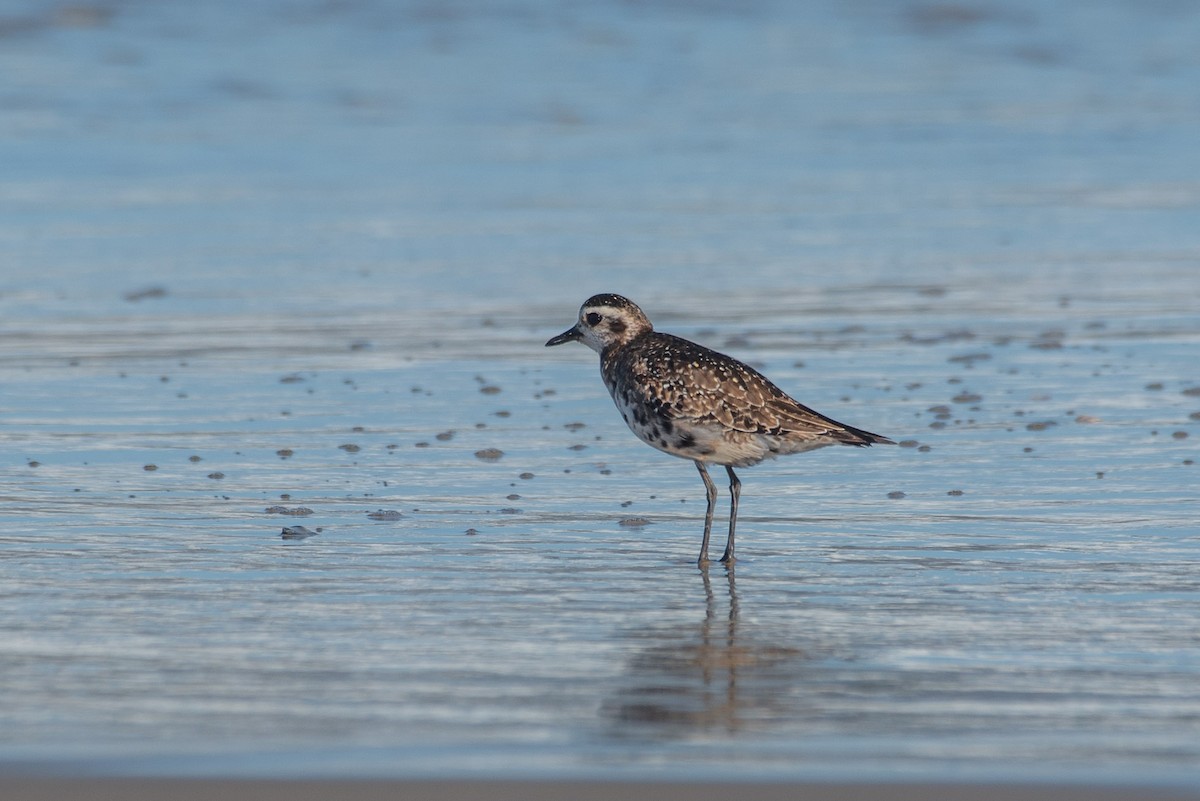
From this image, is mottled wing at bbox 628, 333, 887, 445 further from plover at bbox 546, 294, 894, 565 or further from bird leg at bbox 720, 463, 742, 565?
bird leg at bbox 720, 463, 742, 565

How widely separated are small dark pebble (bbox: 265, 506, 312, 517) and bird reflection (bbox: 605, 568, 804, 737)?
205 cm

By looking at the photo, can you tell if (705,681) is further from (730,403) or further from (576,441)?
(576,441)

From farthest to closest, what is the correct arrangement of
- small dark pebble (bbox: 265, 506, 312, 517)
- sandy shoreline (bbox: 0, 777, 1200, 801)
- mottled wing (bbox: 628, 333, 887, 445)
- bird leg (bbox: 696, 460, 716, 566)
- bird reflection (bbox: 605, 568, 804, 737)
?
small dark pebble (bbox: 265, 506, 312, 517) → mottled wing (bbox: 628, 333, 887, 445) → bird leg (bbox: 696, 460, 716, 566) → bird reflection (bbox: 605, 568, 804, 737) → sandy shoreline (bbox: 0, 777, 1200, 801)

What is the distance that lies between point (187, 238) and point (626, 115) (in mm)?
7846

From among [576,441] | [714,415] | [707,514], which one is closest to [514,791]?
[707,514]

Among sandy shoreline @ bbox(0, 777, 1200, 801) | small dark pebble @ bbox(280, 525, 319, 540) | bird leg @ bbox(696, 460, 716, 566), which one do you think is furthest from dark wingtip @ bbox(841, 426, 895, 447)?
sandy shoreline @ bbox(0, 777, 1200, 801)

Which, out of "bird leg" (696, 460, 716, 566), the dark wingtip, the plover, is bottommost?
"bird leg" (696, 460, 716, 566)

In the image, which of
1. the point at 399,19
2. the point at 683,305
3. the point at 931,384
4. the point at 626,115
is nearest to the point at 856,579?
the point at 931,384

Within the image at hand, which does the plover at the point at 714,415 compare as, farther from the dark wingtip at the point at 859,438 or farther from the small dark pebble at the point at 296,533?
the small dark pebble at the point at 296,533

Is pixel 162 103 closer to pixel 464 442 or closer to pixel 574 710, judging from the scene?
pixel 464 442

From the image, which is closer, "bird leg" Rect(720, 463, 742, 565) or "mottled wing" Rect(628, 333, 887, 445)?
"bird leg" Rect(720, 463, 742, 565)

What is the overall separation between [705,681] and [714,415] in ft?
6.70

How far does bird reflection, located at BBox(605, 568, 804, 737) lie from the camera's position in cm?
536

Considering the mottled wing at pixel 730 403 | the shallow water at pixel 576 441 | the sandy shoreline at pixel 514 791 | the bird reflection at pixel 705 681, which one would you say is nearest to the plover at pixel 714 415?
the mottled wing at pixel 730 403
